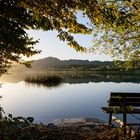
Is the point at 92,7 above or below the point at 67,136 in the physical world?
above

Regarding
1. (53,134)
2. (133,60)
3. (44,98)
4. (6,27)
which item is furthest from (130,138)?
(44,98)

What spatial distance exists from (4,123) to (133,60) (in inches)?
713

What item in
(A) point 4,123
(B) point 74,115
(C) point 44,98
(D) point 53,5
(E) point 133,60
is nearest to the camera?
(A) point 4,123

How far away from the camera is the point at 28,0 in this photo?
34.2 ft

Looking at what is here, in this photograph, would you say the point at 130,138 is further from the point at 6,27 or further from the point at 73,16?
the point at 6,27

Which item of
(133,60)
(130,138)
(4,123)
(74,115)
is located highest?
(133,60)

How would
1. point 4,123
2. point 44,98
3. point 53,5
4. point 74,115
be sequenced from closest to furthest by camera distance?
1. point 4,123
2. point 53,5
3. point 74,115
4. point 44,98

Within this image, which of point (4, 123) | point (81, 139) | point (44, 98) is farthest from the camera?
point (44, 98)

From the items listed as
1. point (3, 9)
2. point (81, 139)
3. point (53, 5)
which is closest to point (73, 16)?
point (53, 5)

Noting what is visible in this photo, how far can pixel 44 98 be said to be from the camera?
46.0 meters

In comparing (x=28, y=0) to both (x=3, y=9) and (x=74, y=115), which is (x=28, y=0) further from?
(x=74, y=115)

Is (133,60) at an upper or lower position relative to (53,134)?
upper

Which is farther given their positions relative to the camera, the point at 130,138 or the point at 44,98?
the point at 44,98

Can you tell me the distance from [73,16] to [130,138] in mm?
4432
